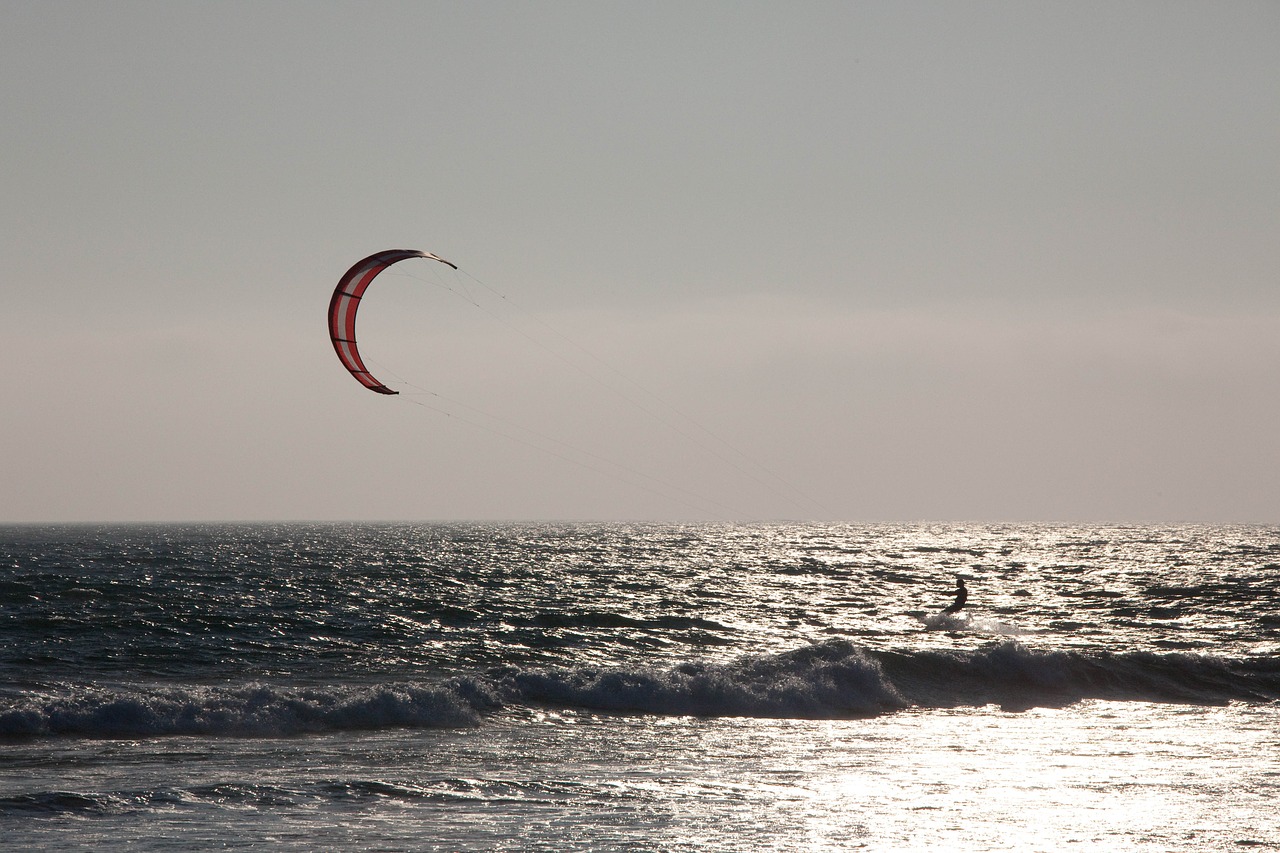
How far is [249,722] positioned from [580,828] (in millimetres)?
7241

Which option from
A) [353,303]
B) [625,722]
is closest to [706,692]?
[625,722]

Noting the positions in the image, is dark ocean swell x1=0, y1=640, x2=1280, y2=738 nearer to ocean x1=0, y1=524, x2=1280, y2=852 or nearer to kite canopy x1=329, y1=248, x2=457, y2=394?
ocean x1=0, y1=524, x2=1280, y2=852

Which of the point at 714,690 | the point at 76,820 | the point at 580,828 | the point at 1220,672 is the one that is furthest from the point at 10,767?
the point at 1220,672

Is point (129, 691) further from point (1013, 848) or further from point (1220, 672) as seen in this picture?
point (1220, 672)

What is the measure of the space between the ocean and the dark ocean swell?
0.21 ft

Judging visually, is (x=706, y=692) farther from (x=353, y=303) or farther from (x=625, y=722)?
(x=353, y=303)

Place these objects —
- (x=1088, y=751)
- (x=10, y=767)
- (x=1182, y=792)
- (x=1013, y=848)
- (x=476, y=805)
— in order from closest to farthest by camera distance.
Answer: (x=1013, y=848)
(x=476, y=805)
(x=1182, y=792)
(x=10, y=767)
(x=1088, y=751)

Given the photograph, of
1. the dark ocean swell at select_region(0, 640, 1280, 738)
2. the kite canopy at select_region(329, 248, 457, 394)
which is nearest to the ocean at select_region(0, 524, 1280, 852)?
the dark ocean swell at select_region(0, 640, 1280, 738)

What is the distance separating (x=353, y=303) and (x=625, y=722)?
9.58 meters

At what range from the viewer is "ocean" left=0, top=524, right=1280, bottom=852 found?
32.0 ft

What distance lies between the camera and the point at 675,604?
32000mm

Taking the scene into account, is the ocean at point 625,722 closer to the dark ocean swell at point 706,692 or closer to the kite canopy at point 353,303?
the dark ocean swell at point 706,692

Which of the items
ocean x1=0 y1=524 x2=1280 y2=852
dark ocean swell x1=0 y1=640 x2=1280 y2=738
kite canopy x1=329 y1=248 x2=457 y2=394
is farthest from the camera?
kite canopy x1=329 y1=248 x2=457 y2=394

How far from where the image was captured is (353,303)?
2044 centimetres
